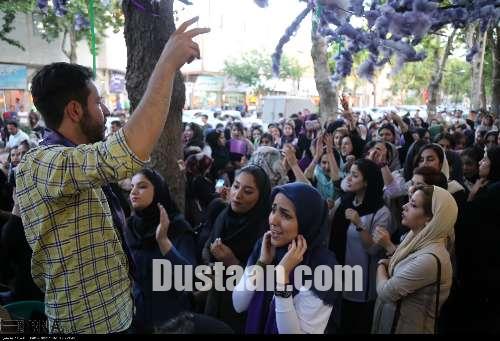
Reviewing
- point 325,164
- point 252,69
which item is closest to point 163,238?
point 325,164

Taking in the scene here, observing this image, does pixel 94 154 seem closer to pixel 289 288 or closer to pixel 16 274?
pixel 289 288

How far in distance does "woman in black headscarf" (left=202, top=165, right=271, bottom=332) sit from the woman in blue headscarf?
39 centimetres

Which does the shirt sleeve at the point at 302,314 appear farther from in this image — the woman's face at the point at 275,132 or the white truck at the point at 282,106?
the white truck at the point at 282,106

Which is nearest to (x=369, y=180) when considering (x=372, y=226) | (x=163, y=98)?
(x=372, y=226)

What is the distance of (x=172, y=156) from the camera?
3744mm

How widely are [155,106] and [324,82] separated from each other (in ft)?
28.6

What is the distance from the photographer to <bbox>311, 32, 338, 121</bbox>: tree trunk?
930 cm

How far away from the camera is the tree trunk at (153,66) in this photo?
3.43 meters

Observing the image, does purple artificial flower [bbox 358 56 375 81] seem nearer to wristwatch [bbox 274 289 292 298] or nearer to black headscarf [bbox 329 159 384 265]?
black headscarf [bbox 329 159 384 265]

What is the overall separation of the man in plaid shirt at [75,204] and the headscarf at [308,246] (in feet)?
2.38

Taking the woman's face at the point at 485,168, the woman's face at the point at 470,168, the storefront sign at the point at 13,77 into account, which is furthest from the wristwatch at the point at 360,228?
the storefront sign at the point at 13,77

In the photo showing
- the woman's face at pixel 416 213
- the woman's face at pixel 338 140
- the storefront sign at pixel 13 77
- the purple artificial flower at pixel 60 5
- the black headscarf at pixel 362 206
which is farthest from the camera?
the storefront sign at pixel 13 77

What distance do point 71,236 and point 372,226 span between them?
2175 mm

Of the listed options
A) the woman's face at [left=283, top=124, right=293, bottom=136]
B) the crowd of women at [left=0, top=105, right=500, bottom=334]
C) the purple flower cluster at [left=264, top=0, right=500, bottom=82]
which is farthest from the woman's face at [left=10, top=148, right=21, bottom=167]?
the woman's face at [left=283, top=124, right=293, bottom=136]
